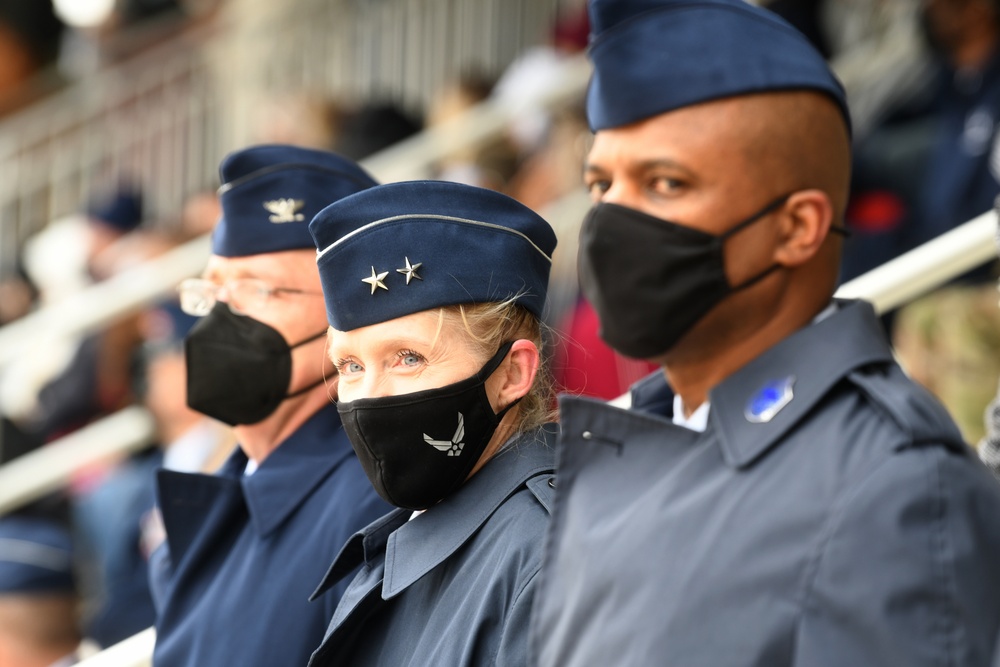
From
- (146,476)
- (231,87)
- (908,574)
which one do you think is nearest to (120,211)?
(231,87)

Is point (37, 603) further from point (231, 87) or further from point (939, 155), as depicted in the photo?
point (231, 87)

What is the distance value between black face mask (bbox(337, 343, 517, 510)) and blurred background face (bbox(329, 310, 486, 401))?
2 cm

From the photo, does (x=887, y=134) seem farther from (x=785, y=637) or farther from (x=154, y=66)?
(x=154, y=66)

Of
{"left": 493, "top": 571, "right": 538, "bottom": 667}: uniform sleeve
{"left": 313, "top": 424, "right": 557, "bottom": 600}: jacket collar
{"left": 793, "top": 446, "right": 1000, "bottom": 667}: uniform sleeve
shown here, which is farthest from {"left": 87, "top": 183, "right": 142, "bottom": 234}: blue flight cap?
{"left": 793, "top": 446, "right": 1000, "bottom": 667}: uniform sleeve

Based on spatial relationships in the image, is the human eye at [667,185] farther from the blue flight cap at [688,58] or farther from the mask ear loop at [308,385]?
the mask ear loop at [308,385]

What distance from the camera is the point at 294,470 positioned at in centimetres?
312

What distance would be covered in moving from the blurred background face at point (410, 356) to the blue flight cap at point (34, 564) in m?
2.38

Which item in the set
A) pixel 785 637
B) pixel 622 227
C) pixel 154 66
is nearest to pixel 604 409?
pixel 622 227

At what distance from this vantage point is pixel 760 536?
177cm

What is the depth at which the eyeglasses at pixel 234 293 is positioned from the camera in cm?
328

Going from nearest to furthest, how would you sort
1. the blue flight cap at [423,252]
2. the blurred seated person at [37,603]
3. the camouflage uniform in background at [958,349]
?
1. the blue flight cap at [423,252]
2. the camouflage uniform in background at [958,349]
3. the blurred seated person at [37,603]

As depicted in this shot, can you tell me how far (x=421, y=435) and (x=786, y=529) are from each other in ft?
2.77

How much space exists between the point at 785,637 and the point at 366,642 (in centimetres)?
104

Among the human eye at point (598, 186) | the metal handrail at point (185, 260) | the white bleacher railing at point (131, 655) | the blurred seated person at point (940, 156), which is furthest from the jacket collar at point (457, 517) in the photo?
the metal handrail at point (185, 260)
